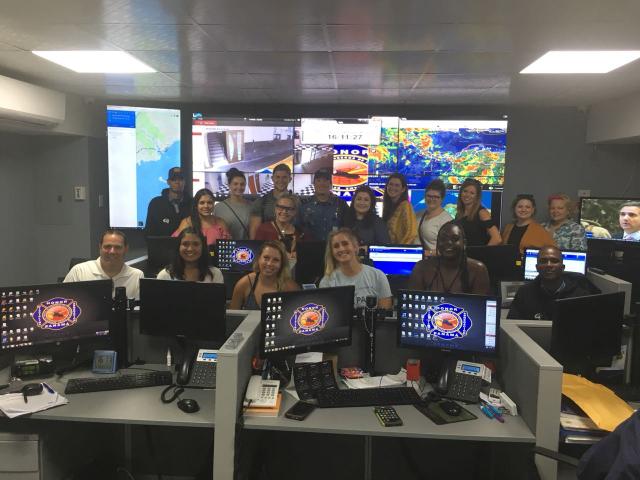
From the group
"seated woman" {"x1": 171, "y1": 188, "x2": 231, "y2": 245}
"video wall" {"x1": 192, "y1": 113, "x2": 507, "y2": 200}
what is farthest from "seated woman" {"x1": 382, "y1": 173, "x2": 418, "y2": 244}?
"seated woman" {"x1": 171, "y1": 188, "x2": 231, "y2": 245}

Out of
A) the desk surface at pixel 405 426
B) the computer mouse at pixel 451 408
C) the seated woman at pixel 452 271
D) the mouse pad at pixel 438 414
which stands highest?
the seated woman at pixel 452 271

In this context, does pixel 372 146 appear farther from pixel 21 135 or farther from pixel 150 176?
pixel 21 135

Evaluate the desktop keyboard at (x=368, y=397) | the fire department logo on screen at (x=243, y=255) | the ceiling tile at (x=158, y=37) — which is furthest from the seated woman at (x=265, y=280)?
the ceiling tile at (x=158, y=37)

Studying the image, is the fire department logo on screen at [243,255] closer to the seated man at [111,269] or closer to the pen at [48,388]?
the seated man at [111,269]

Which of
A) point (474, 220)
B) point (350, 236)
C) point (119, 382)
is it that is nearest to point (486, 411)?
point (350, 236)

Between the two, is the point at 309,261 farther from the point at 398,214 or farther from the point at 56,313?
the point at 56,313

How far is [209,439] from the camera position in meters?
2.82

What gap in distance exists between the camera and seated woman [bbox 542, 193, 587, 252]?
450 cm

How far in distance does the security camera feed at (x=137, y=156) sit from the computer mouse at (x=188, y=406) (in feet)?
13.6

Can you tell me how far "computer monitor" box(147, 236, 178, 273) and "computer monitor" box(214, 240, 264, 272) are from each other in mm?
375

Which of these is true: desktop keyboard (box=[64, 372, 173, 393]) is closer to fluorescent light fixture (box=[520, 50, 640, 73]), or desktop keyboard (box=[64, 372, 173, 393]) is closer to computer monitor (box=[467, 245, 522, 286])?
computer monitor (box=[467, 245, 522, 286])

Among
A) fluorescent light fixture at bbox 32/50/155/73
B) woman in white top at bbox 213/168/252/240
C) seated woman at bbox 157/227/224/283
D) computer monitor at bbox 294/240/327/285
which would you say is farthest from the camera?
woman in white top at bbox 213/168/252/240

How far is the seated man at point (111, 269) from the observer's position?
10.5 ft

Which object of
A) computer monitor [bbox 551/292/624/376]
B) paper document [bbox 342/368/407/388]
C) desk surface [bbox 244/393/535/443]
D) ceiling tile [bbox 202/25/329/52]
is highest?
ceiling tile [bbox 202/25/329/52]
